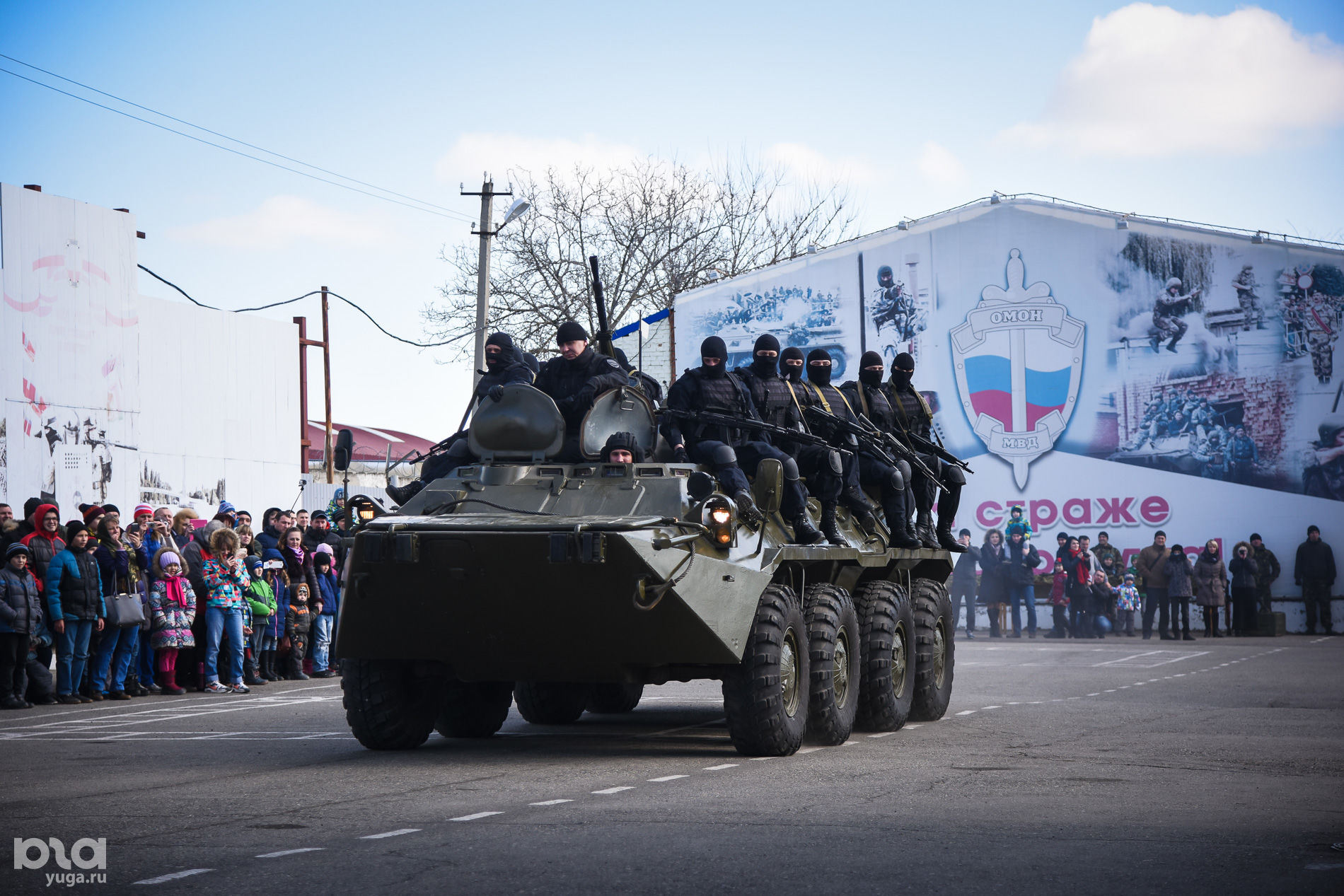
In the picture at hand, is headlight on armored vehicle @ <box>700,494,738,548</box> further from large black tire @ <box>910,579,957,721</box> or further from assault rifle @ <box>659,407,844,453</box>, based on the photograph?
large black tire @ <box>910,579,957,721</box>

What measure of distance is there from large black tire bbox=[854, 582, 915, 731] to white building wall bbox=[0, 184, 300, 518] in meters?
15.2

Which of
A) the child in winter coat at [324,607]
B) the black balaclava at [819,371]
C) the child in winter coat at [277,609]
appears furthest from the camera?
the child in winter coat at [324,607]

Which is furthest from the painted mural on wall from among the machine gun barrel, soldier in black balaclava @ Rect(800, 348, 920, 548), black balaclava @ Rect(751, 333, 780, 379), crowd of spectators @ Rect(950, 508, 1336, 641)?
the machine gun barrel

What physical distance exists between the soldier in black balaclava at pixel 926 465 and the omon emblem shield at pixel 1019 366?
1857 centimetres

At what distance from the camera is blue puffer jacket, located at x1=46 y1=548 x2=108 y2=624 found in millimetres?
15828

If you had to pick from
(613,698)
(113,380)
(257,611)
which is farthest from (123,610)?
(113,380)

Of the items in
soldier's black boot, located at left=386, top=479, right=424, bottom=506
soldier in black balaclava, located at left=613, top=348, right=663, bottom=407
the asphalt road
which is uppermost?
soldier in black balaclava, located at left=613, top=348, right=663, bottom=407

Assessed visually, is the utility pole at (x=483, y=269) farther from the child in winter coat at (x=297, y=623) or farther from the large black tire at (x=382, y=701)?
the large black tire at (x=382, y=701)

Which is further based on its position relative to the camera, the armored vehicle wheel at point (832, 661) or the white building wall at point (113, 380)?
the white building wall at point (113, 380)

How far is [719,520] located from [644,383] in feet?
6.81

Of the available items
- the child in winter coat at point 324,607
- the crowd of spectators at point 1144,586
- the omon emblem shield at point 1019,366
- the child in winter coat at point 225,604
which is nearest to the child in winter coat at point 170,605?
the child in winter coat at point 225,604

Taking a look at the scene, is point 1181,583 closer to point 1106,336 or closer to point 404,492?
point 1106,336

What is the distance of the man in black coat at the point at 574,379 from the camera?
Result: 12070mm

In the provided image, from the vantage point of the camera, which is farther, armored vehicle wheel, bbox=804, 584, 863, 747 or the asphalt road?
armored vehicle wheel, bbox=804, 584, 863, 747
